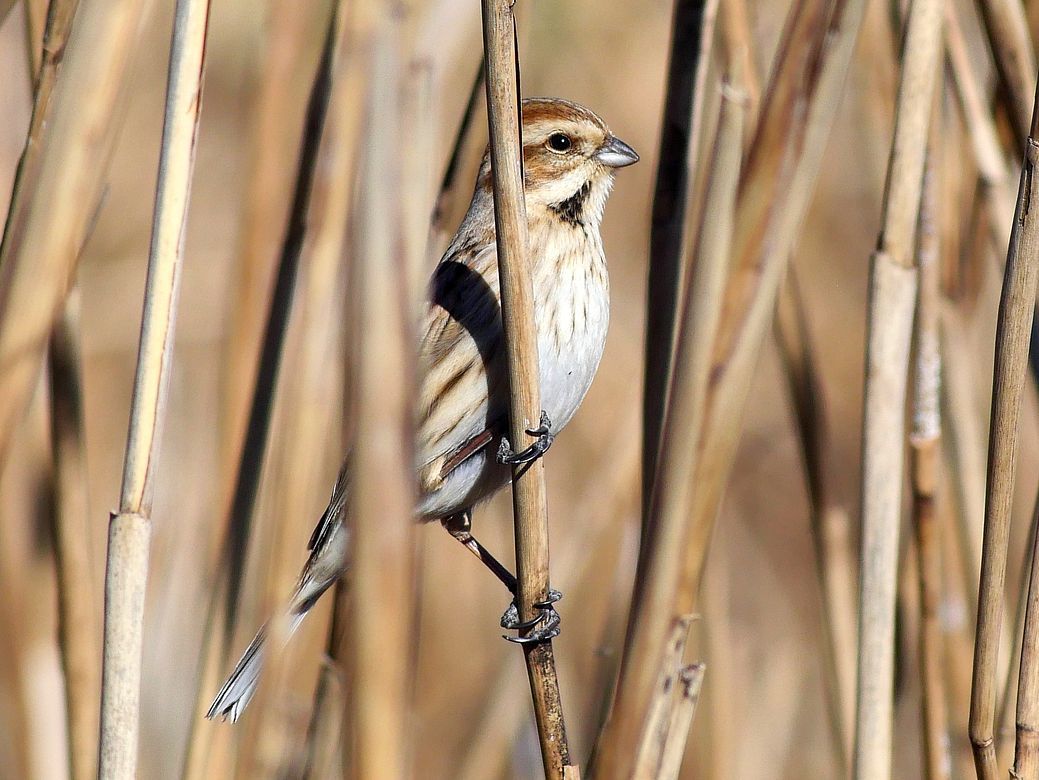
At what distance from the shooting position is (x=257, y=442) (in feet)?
5.98

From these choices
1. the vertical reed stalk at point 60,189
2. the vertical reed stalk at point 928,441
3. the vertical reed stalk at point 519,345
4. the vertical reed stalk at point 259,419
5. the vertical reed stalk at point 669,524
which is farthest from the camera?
the vertical reed stalk at point 928,441

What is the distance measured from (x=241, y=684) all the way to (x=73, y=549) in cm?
34

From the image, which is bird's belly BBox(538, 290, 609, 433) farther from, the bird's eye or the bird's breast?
the bird's eye

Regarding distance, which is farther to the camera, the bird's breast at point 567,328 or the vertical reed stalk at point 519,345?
the bird's breast at point 567,328

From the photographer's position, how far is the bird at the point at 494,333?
203 centimetres

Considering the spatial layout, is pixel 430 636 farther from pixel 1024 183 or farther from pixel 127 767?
pixel 1024 183

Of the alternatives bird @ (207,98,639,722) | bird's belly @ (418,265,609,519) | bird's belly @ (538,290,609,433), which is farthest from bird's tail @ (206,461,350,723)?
bird's belly @ (538,290,609,433)

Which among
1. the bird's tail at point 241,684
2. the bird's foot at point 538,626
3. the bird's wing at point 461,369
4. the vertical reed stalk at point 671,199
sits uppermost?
the vertical reed stalk at point 671,199

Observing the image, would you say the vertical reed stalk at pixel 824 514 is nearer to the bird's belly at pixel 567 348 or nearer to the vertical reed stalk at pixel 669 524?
the bird's belly at pixel 567 348

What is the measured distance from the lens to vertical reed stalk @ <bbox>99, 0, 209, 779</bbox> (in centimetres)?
130

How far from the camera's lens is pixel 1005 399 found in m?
1.26

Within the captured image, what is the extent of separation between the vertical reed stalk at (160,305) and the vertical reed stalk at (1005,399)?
911 millimetres

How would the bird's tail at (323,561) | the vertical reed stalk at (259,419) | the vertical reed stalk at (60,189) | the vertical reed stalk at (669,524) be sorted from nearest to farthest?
1. the vertical reed stalk at (60,189)
2. the vertical reed stalk at (669,524)
3. the vertical reed stalk at (259,419)
4. the bird's tail at (323,561)

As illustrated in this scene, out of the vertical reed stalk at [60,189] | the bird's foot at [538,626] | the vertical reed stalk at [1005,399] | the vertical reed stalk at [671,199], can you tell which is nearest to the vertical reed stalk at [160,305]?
the vertical reed stalk at [60,189]
